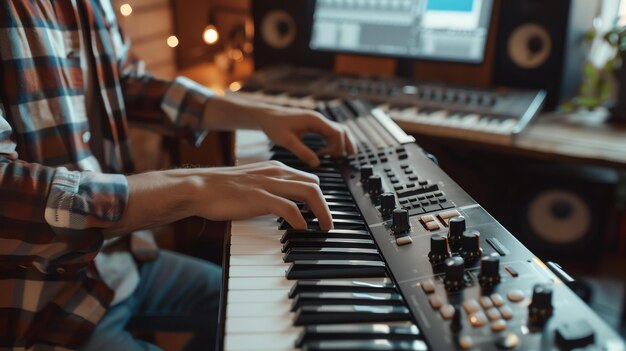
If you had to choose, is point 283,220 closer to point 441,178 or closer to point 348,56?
point 441,178

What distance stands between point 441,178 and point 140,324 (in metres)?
0.66

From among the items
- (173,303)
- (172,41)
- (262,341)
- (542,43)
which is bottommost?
(173,303)

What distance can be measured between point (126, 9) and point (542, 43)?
1396 mm

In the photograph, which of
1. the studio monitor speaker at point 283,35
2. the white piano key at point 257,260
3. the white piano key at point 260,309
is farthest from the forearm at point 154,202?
the studio monitor speaker at point 283,35

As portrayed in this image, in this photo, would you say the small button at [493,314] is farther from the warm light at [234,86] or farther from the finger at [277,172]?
the warm light at [234,86]

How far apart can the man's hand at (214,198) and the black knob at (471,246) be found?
0.70 feet

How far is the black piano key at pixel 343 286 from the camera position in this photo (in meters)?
0.78

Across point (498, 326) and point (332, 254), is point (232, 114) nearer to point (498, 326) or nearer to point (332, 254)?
point (332, 254)

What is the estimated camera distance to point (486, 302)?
0.71m

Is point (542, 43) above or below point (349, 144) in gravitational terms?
above

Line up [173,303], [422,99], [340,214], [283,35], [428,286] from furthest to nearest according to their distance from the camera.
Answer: [283,35] → [422,99] → [173,303] → [340,214] → [428,286]

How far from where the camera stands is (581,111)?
193 centimetres

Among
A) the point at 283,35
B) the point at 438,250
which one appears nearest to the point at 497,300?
the point at 438,250

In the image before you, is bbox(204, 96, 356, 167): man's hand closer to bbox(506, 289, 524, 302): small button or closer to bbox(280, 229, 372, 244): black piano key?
bbox(280, 229, 372, 244): black piano key
